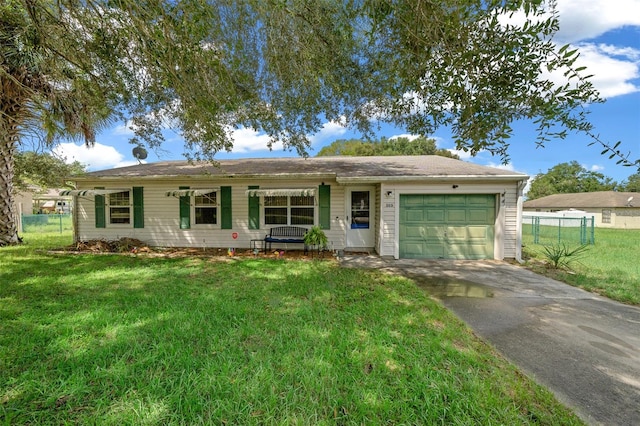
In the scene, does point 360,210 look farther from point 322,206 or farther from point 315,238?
point 315,238

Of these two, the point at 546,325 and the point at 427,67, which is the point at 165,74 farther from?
the point at 546,325

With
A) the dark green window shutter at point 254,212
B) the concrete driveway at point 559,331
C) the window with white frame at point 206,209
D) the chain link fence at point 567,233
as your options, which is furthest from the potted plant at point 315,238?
the chain link fence at point 567,233

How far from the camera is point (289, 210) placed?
9.69 metres

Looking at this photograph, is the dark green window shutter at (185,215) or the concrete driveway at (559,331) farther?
the dark green window shutter at (185,215)

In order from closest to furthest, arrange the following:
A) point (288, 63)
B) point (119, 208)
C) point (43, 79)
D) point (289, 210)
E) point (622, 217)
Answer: point (288, 63)
point (43, 79)
point (289, 210)
point (119, 208)
point (622, 217)

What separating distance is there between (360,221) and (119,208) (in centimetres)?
948

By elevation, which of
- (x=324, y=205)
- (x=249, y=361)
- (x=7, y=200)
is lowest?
(x=249, y=361)

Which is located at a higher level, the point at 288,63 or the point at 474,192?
the point at 288,63

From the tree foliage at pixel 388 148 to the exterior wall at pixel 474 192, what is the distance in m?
22.5

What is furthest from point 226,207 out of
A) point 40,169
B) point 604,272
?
point 40,169

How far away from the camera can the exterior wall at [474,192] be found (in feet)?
26.6

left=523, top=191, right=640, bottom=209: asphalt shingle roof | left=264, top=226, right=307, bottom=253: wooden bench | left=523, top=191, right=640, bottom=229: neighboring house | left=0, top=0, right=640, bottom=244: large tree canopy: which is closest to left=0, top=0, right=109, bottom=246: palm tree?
left=0, top=0, right=640, bottom=244: large tree canopy

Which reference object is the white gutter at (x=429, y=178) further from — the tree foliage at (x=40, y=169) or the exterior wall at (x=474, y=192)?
the tree foliage at (x=40, y=169)

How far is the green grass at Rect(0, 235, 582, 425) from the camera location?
7.12 feet
